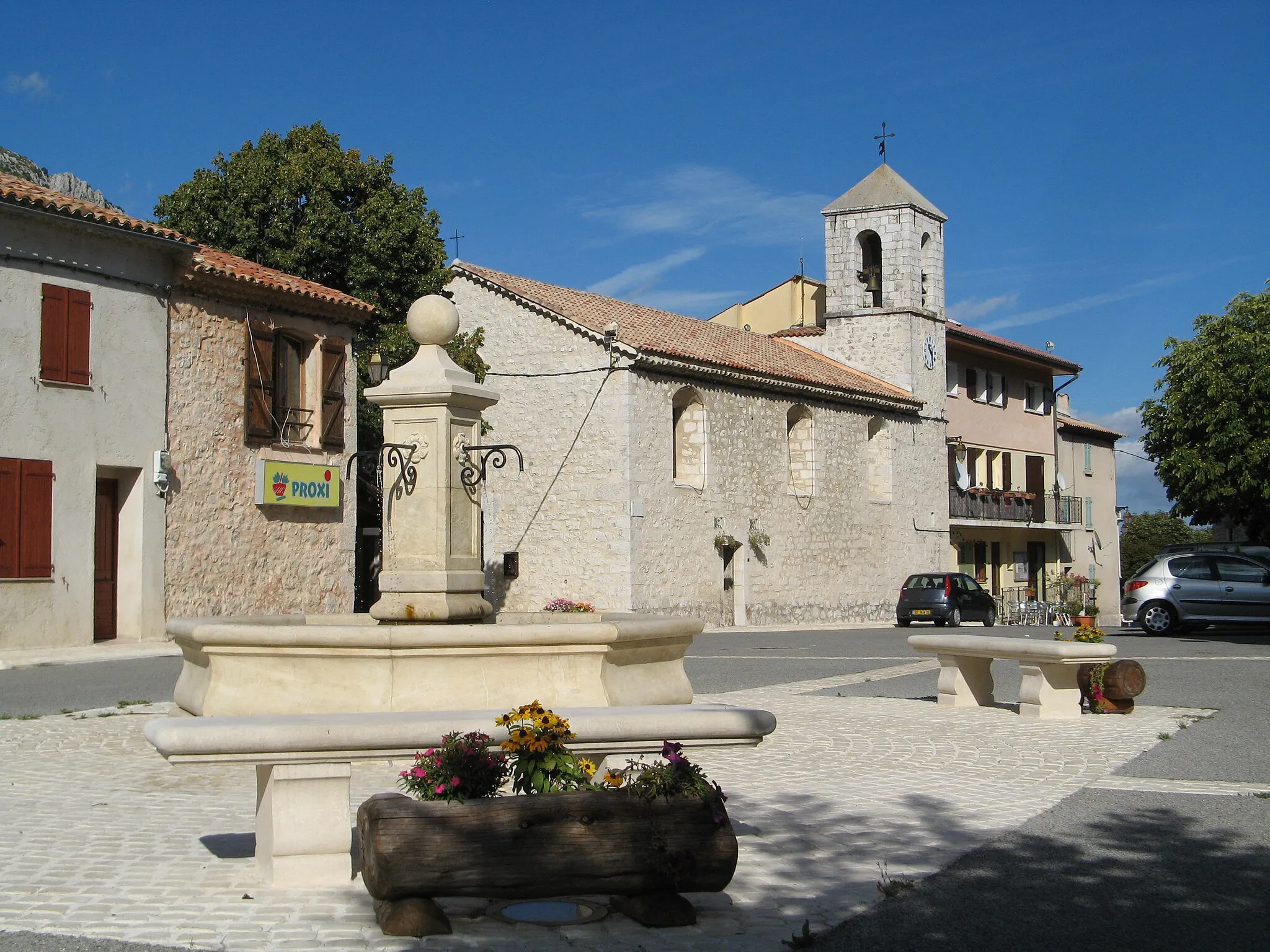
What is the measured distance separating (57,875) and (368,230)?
81.0 feet

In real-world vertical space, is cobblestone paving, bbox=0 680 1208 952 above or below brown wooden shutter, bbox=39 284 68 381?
below

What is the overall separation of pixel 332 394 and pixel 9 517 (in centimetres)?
701

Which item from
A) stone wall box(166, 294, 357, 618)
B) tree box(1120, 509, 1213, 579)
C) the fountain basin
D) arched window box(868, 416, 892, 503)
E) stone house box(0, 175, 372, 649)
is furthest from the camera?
tree box(1120, 509, 1213, 579)

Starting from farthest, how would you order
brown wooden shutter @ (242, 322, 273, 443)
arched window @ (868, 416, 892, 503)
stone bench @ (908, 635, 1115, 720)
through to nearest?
1. arched window @ (868, 416, 892, 503)
2. brown wooden shutter @ (242, 322, 273, 443)
3. stone bench @ (908, 635, 1115, 720)

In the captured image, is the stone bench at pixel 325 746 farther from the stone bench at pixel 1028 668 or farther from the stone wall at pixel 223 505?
the stone wall at pixel 223 505

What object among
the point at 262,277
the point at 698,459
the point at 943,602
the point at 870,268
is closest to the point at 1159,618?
the point at 943,602

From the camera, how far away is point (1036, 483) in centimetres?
4606

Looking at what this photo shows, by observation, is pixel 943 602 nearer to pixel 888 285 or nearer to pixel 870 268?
pixel 888 285

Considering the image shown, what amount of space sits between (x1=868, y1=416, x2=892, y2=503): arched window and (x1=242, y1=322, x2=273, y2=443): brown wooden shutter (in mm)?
18852

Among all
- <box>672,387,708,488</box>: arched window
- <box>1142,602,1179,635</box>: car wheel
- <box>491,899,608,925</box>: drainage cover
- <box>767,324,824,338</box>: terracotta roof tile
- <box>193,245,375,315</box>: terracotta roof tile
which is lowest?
<box>491,899,608,925</box>: drainage cover

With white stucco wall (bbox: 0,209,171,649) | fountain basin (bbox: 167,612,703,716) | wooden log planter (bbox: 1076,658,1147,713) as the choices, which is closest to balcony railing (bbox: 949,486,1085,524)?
white stucco wall (bbox: 0,209,171,649)

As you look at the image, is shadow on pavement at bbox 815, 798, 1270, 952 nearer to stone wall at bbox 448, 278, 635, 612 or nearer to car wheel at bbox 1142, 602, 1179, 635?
car wheel at bbox 1142, 602, 1179, 635

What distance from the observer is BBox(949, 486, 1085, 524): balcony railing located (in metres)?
40.8

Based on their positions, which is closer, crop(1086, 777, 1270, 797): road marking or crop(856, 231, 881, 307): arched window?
crop(1086, 777, 1270, 797): road marking
